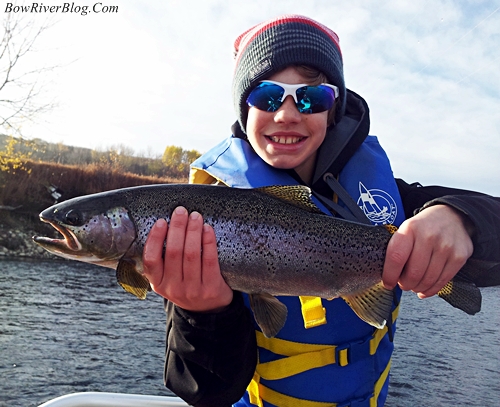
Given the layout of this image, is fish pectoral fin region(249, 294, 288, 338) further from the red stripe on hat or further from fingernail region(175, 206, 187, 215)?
the red stripe on hat

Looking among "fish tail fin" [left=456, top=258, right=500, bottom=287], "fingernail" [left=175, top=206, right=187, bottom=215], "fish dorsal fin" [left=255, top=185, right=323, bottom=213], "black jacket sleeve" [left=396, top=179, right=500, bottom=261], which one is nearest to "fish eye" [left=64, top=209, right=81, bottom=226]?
"fingernail" [left=175, top=206, right=187, bottom=215]

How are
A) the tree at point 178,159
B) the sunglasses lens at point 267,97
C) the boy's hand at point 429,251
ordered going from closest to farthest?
the boy's hand at point 429,251, the sunglasses lens at point 267,97, the tree at point 178,159

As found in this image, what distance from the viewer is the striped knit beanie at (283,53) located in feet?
Result: 10.1

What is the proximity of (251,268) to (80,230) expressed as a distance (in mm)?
1030

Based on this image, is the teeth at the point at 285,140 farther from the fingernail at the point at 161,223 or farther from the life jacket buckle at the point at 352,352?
the life jacket buckle at the point at 352,352

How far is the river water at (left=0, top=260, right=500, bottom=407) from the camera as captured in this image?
9414mm

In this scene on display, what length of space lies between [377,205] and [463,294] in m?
0.93

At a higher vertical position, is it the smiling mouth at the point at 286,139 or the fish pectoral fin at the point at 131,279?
the smiling mouth at the point at 286,139

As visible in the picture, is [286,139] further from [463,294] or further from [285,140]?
[463,294]

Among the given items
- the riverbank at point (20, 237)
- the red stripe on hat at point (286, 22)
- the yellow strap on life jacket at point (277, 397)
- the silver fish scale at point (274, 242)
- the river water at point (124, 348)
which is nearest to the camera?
the silver fish scale at point (274, 242)

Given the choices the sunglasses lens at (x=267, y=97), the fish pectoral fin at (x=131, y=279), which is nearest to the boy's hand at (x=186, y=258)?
the fish pectoral fin at (x=131, y=279)

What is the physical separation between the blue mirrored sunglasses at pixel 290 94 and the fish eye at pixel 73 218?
132 cm

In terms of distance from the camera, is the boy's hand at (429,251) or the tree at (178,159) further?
the tree at (178,159)

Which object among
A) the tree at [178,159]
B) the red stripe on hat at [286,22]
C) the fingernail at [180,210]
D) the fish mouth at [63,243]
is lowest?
the fish mouth at [63,243]
